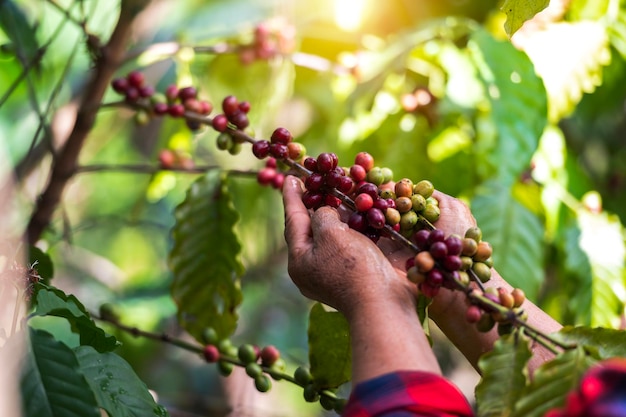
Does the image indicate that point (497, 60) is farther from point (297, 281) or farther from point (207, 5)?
point (207, 5)

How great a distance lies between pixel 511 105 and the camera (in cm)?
143

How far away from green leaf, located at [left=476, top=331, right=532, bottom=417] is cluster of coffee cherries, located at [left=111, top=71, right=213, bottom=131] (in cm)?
67

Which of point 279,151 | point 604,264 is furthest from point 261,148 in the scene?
point 604,264

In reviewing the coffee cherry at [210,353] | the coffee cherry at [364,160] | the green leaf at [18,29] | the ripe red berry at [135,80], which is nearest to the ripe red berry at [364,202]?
the coffee cherry at [364,160]

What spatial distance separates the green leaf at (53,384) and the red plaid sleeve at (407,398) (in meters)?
0.28

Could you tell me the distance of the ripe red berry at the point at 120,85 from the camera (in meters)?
1.29

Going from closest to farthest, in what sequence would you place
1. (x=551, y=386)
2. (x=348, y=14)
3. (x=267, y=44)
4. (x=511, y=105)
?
(x=551, y=386)
(x=511, y=105)
(x=267, y=44)
(x=348, y=14)

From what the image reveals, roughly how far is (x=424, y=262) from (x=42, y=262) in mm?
639

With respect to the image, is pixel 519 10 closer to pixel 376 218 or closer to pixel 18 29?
pixel 376 218

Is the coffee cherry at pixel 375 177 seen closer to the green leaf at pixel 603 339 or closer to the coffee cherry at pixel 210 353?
the green leaf at pixel 603 339

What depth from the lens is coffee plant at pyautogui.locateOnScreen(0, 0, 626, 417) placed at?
0.81 m

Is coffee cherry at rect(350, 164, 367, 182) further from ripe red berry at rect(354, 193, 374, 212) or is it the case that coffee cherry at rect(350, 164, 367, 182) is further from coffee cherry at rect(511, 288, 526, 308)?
coffee cherry at rect(511, 288, 526, 308)

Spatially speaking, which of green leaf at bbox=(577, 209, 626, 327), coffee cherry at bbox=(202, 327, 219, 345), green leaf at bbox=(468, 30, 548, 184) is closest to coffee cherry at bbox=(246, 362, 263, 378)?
coffee cherry at bbox=(202, 327, 219, 345)

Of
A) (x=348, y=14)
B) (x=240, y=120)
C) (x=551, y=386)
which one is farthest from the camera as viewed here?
(x=348, y=14)
